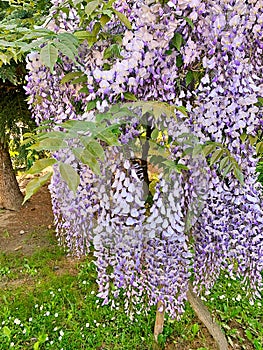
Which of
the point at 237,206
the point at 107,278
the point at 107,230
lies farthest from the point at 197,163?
the point at 107,278

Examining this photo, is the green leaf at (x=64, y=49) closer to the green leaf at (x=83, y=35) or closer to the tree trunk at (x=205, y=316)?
the green leaf at (x=83, y=35)

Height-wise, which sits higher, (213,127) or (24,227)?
(213,127)

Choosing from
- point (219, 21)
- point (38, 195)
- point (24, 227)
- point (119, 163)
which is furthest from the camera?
point (38, 195)

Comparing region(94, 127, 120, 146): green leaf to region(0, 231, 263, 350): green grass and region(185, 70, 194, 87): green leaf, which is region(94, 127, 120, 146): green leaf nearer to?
region(185, 70, 194, 87): green leaf

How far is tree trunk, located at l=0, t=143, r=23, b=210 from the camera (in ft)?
12.0

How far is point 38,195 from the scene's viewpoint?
412 centimetres

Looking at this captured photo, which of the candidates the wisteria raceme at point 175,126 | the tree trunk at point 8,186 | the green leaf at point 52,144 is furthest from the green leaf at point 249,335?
the tree trunk at point 8,186

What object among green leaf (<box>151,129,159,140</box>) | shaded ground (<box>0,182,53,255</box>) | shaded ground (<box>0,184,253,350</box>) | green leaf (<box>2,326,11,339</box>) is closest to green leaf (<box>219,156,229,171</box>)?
green leaf (<box>151,129,159,140</box>)

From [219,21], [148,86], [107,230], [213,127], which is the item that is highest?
[219,21]

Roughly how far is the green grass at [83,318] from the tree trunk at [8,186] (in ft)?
3.66

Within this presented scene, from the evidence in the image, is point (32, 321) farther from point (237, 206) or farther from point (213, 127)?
point (213, 127)

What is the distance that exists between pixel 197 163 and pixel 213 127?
130 millimetres

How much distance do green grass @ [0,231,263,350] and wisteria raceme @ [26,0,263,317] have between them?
2.20 feet

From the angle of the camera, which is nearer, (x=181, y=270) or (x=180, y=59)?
(x=180, y=59)
